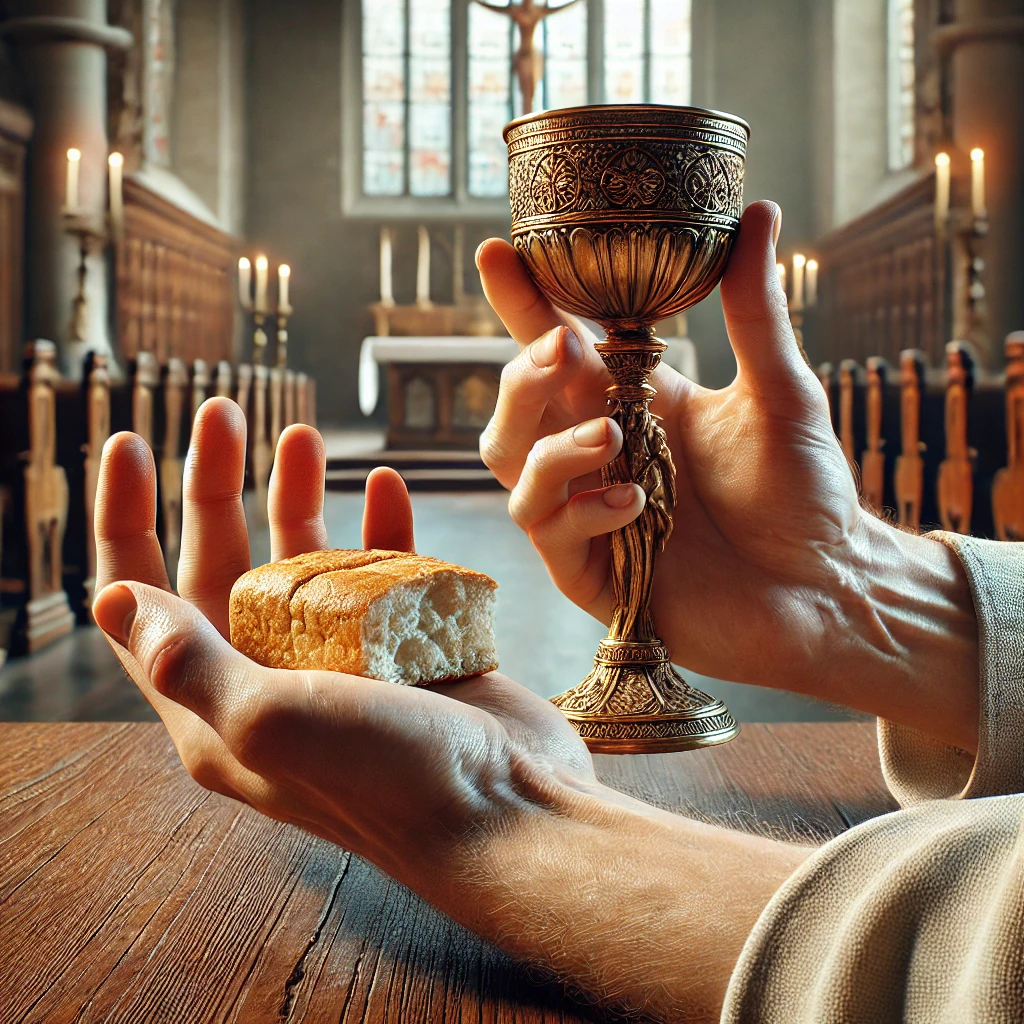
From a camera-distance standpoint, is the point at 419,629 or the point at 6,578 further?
the point at 6,578

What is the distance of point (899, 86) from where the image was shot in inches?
281

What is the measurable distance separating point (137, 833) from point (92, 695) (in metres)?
2.64

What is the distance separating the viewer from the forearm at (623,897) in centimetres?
42

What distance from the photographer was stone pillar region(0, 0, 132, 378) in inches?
208

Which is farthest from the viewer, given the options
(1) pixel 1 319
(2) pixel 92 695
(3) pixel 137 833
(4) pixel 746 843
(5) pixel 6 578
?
(1) pixel 1 319

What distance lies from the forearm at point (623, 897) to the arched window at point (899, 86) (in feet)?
23.0

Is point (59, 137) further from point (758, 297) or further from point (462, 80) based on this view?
point (758, 297)

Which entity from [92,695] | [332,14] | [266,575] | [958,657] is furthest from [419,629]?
[332,14]

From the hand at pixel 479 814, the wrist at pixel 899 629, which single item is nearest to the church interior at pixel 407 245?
the wrist at pixel 899 629

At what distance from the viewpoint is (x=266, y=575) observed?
2.23 ft

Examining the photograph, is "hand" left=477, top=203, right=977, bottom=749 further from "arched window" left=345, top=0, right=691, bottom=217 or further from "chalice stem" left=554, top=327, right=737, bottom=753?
"arched window" left=345, top=0, right=691, bottom=217

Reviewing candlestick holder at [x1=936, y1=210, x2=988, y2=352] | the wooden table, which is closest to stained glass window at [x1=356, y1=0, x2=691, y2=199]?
candlestick holder at [x1=936, y1=210, x2=988, y2=352]

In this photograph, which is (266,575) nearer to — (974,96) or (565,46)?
(974,96)

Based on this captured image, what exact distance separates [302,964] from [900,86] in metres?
7.73
